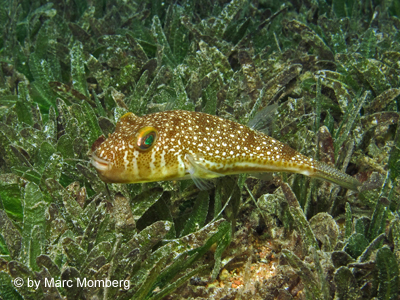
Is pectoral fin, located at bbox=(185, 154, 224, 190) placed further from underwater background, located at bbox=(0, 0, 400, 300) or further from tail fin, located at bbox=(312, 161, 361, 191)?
tail fin, located at bbox=(312, 161, 361, 191)

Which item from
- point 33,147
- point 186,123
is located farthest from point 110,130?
point 186,123

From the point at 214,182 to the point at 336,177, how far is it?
1.12m

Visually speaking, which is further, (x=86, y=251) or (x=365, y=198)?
(x=365, y=198)

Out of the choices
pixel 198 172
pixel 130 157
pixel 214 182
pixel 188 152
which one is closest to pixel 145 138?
pixel 130 157

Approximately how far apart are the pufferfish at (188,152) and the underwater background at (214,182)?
34cm

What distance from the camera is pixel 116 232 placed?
3.05m

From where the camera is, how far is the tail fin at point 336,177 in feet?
10.3

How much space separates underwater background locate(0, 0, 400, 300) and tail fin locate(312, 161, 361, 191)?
0.27 meters

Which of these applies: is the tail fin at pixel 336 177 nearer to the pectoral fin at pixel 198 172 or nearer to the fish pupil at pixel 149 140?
the pectoral fin at pixel 198 172

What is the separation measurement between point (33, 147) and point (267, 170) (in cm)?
261

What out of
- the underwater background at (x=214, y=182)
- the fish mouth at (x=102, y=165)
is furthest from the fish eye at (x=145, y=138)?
the underwater background at (x=214, y=182)

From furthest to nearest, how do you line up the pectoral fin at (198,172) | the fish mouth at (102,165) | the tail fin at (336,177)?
the tail fin at (336,177) → the pectoral fin at (198,172) → the fish mouth at (102,165)

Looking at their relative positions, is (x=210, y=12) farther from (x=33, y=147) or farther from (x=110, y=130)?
(x=33, y=147)

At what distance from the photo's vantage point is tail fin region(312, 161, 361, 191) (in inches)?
123
